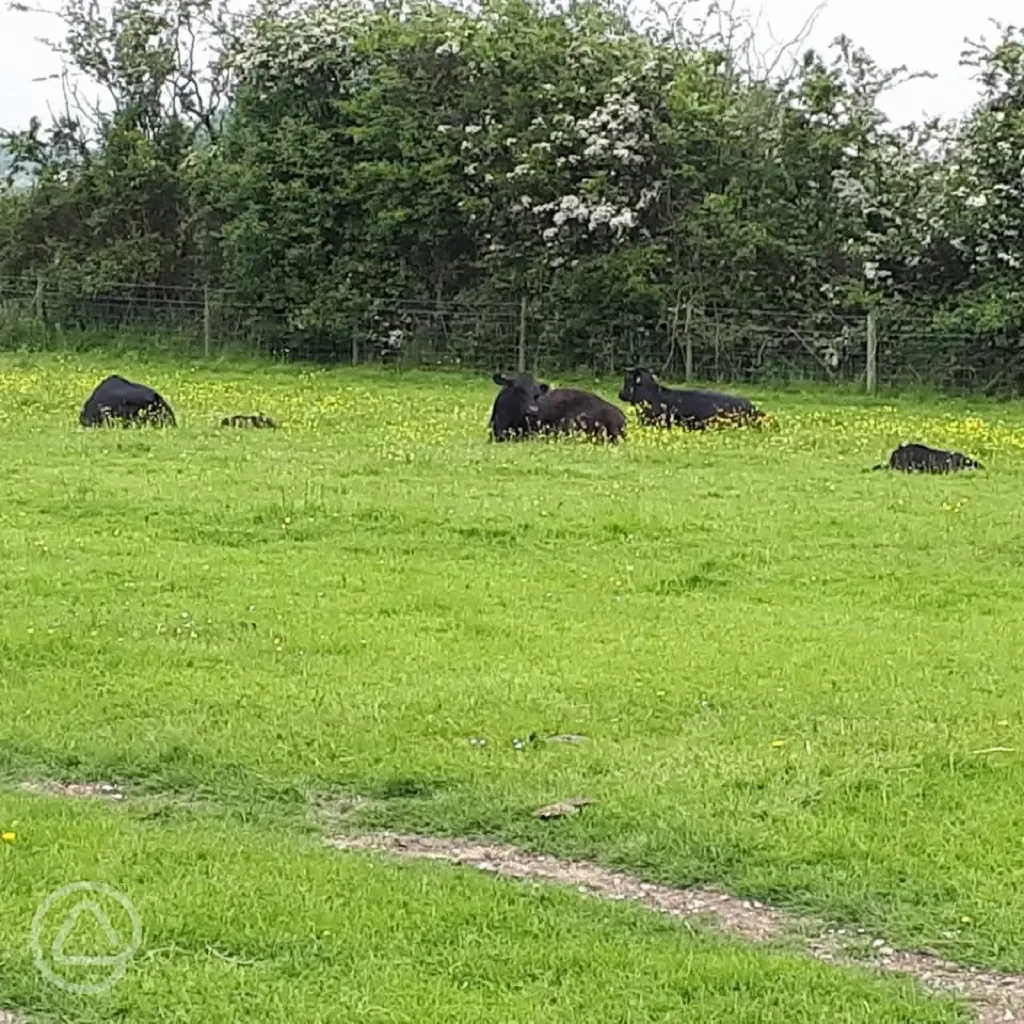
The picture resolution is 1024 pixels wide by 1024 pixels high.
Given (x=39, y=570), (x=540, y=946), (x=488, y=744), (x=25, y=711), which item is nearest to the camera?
(x=540, y=946)

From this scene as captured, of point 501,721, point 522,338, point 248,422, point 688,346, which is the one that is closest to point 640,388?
point 248,422

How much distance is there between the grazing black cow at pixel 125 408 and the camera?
1956 centimetres

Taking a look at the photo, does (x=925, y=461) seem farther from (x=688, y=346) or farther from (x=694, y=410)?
(x=688, y=346)

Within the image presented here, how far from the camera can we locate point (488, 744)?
24.1 ft

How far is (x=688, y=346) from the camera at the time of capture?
30594 millimetres

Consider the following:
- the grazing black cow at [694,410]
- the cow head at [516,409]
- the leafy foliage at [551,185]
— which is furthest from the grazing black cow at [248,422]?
the leafy foliage at [551,185]

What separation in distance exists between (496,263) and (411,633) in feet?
78.2

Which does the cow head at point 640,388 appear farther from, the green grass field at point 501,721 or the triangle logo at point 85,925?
the triangle logo at point 85,925

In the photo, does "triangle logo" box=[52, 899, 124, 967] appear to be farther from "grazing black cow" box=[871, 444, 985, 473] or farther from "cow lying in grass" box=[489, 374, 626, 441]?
"cow lying in grass" box=[489, 374, 626, 441]

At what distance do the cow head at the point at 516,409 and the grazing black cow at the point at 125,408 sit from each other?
12.3 ft

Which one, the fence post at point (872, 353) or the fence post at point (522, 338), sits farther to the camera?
the fence post at point (522, 338)

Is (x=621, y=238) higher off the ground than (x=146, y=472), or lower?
higher

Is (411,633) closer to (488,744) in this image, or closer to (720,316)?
(488,744)

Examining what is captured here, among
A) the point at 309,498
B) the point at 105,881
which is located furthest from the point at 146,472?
the point at 105,881
